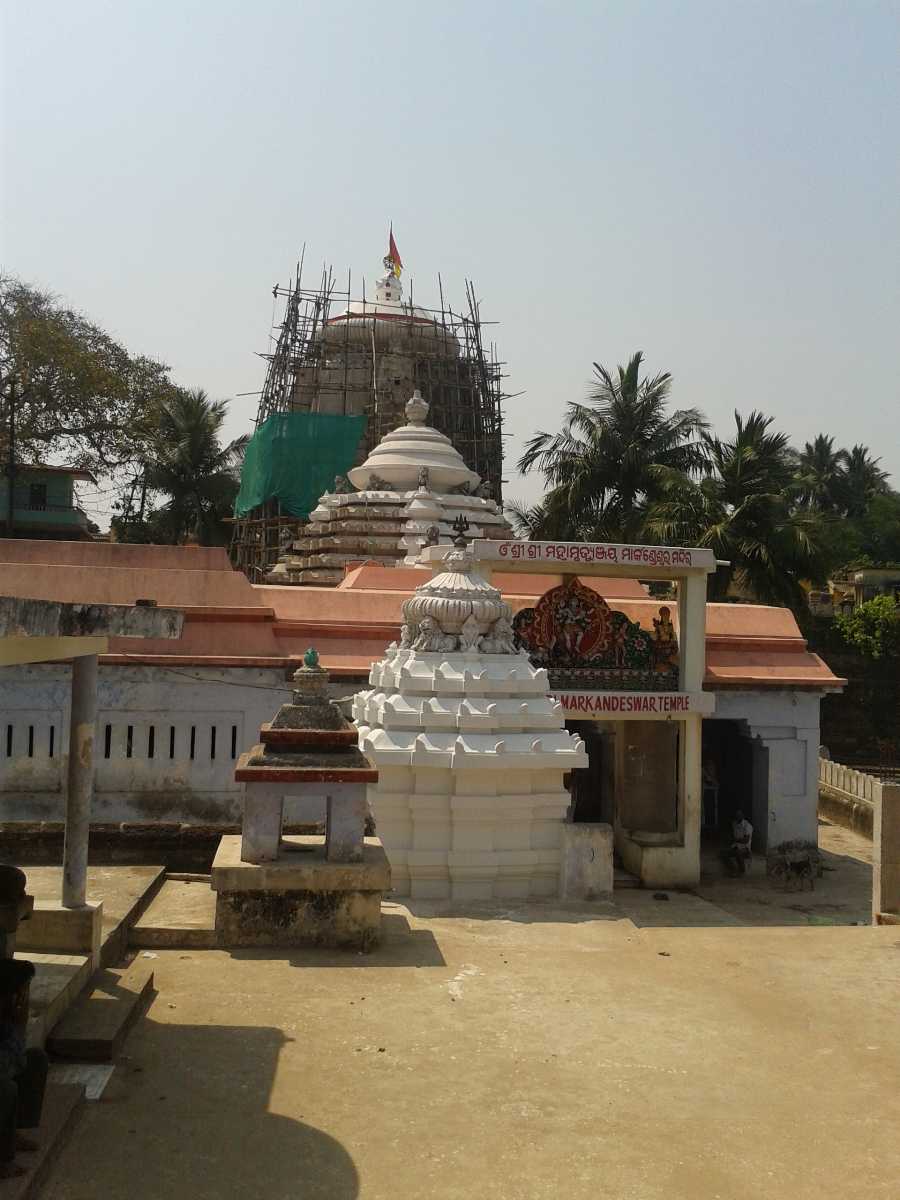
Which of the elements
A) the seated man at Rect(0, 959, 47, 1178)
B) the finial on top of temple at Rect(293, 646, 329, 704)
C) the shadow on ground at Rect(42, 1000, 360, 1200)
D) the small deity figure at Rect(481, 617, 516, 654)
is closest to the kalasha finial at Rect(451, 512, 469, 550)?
the small deity figure at Rect(481, 617, 516, 654)

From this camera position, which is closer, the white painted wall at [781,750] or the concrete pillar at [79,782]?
the concrete pillar at [79,782]

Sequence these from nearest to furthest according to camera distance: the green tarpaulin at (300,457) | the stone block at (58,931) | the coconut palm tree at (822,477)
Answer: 1. the stone block at (58,931)
2. the green tarpaulin at (300,457)
3. the coconut palm tree at (822,477)

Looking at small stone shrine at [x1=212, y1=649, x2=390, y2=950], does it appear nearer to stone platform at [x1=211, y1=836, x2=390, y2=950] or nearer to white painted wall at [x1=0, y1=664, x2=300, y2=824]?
stone platform at [x1=211, y1=836, x2=390, y2=950]

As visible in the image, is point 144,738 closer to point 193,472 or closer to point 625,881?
point 625,881

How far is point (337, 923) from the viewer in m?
8.40

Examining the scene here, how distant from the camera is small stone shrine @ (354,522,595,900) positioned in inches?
441

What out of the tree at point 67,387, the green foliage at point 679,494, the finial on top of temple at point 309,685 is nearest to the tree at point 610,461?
the green foliage at point 679,494

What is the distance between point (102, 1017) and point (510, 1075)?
7.31 feet

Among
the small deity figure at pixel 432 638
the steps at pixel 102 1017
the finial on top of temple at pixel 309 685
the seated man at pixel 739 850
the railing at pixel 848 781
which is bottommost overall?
the seated man at pixel 739 850

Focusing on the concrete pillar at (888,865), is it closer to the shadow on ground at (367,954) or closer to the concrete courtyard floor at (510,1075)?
the concrete courtyard floor at (510,1075)

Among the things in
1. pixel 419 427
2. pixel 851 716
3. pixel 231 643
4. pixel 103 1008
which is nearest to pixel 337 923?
pixel 103 1008

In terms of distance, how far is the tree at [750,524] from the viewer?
88.9 ft

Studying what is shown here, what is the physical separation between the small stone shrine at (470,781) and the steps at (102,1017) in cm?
424

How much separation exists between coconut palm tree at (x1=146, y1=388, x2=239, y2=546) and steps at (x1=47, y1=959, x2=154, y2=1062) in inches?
1350
